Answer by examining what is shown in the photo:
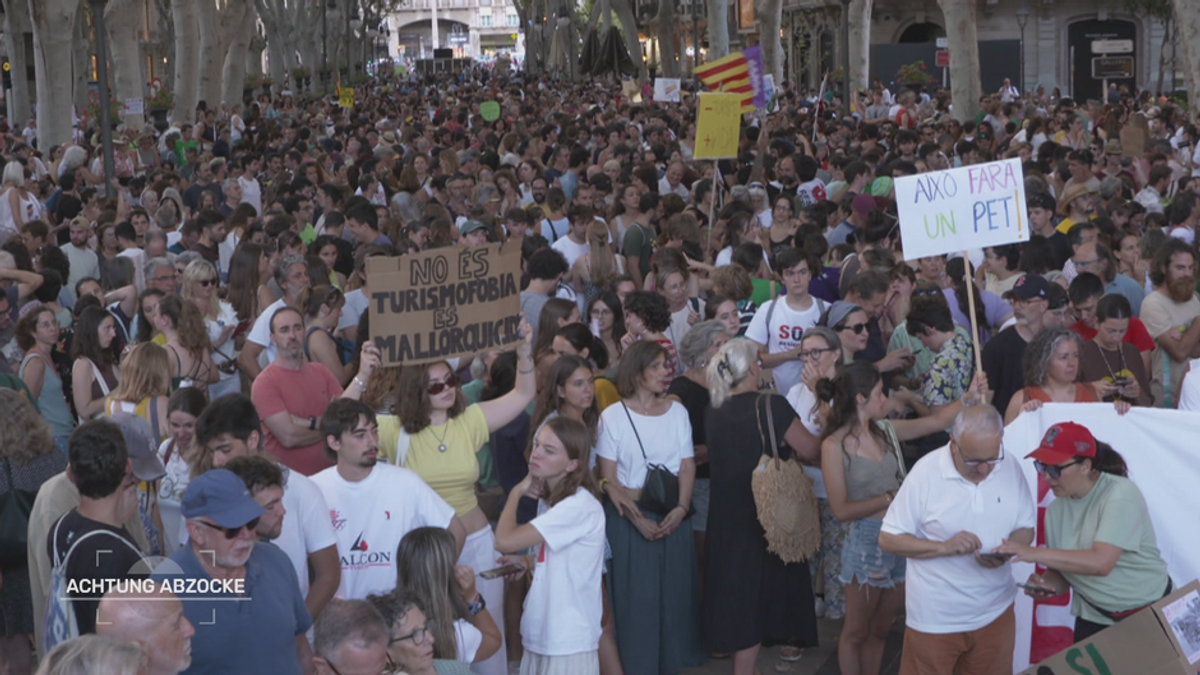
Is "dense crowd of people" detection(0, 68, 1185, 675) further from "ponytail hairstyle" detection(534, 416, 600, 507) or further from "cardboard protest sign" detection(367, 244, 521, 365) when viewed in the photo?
"cardboard protest sign" detection(367, 244, 521, 365)

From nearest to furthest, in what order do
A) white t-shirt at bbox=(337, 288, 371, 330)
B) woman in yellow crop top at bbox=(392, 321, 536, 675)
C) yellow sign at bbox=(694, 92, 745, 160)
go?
woman in yellow crop top at bbox=(392, 321, 536, 675)
white t-shirt at bbox=(337, 288, 371, 330)
yellow sign at bbox=(694, 92, 745, 160)

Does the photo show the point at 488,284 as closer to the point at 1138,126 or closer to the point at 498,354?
the point at 498,354

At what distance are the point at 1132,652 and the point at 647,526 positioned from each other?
200 centimetres

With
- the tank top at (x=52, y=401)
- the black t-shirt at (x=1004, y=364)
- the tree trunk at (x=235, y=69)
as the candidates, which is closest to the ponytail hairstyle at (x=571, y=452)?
the black t-shirt at (x=1004, y=364)

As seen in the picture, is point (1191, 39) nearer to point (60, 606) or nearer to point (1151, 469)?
point (1151, 469)

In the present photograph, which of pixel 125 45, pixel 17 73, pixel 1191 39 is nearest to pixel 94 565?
pixel 1191 39

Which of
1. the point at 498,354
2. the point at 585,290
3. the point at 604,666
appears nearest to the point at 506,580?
the point at 604,666

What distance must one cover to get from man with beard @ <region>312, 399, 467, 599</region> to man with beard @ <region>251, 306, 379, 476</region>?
1.10 meters

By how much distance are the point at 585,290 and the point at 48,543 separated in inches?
215

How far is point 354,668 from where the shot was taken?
13.7ft

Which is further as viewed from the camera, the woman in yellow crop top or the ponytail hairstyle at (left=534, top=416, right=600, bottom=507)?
the woman in yellow crop top

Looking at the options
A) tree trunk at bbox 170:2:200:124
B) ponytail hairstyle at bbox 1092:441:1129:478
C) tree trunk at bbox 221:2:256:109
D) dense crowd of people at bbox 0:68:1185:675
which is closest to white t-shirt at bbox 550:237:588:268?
dense crowd of people at bbox 0:68:1185:675

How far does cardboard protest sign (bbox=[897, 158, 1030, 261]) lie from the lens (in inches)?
265

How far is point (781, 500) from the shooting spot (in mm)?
6008
